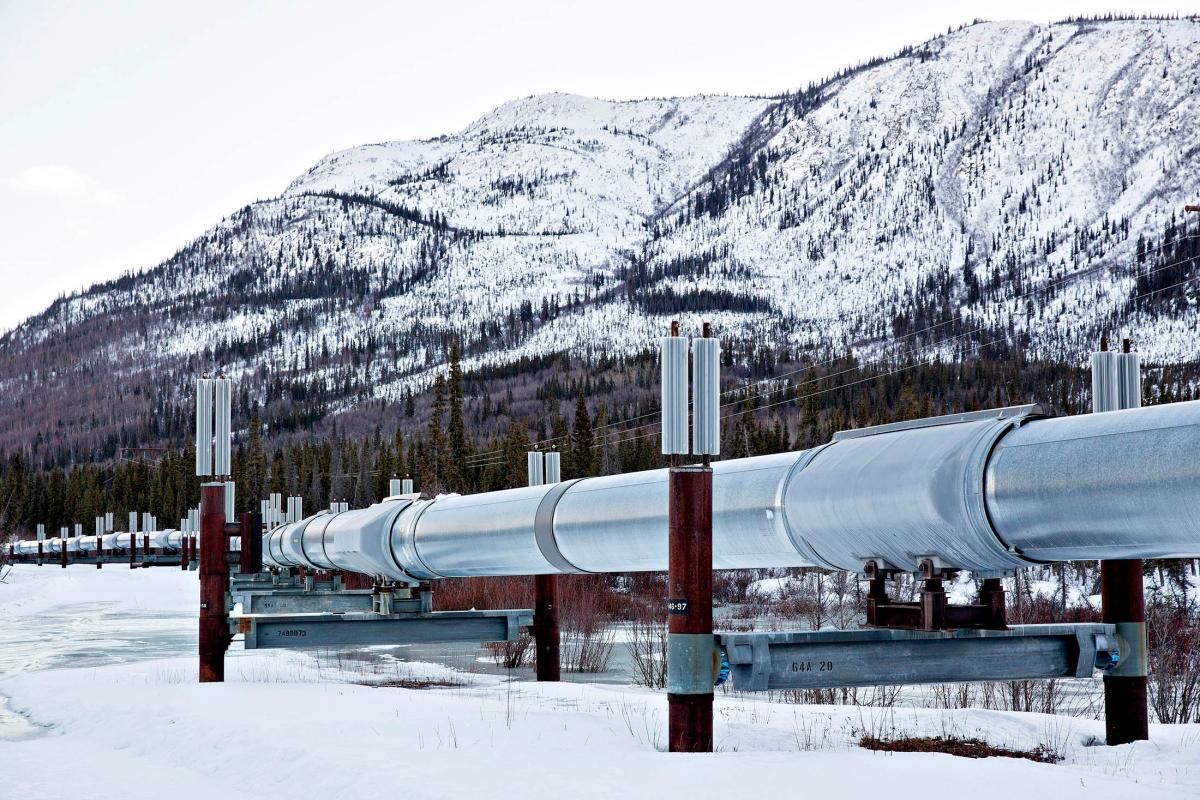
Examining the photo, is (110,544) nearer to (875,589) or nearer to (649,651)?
(649,651)

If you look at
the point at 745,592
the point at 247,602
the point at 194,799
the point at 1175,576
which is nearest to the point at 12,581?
the point at 745,592

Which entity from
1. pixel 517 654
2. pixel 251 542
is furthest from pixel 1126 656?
pixel 517 654

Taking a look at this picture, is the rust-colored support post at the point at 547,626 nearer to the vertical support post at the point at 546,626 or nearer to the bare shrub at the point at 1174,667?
the vertical support post at the point at 546,626

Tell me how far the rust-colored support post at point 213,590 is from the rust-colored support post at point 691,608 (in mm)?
9650

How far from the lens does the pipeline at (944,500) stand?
7703 millimetres

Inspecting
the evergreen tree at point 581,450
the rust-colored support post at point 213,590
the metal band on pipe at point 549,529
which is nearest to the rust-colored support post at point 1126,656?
the metal band on pipe at point 549,529

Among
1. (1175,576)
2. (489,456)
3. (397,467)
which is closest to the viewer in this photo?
(1175,576)

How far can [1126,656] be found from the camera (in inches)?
477

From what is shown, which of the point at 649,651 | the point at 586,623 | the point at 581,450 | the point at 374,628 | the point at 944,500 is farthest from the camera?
the point at 581,450

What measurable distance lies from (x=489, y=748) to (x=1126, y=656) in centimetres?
576

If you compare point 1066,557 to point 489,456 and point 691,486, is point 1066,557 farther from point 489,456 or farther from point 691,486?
point 489,456

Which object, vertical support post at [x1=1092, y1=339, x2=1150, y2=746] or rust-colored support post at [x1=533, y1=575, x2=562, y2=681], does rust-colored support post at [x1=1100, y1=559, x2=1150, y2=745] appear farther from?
rust-colored support post at [x1=533, y1=575, x2=562, y2=681]

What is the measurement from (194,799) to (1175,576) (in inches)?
1427

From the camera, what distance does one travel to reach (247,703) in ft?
47.7
